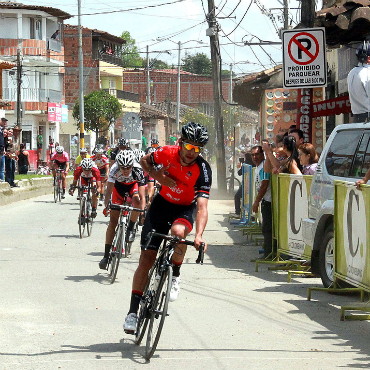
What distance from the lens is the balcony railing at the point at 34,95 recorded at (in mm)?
61281

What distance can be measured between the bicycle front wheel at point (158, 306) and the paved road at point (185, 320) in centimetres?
16

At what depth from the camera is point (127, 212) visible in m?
11.4

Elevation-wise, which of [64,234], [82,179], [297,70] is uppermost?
[297,70]

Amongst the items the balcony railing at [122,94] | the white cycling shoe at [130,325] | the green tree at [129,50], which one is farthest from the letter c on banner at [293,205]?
the green tree at [129,50]

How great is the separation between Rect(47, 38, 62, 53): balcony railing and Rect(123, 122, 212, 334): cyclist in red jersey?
194 feet

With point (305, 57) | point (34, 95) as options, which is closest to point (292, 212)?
point (305, 57)

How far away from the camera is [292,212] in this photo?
11.2m

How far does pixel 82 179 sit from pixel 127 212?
538cm

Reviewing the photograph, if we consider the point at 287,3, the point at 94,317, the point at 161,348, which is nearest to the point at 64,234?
the point at 94,317

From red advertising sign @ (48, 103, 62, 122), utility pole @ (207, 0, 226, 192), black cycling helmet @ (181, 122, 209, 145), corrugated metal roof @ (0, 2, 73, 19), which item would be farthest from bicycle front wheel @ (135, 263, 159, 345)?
corrugated metal roof @ (0, 2, 73, 19)

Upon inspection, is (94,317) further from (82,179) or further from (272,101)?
(272,101)

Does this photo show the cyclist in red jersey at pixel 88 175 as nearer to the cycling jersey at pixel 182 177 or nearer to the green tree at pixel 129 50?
the cycling jersey at pixel 182 177

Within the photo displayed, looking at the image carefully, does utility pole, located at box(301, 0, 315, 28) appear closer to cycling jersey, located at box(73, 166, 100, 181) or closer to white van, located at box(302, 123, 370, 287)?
white van, located at box(302, 123, 370, 287)

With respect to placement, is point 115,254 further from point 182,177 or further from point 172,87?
point 172,87
